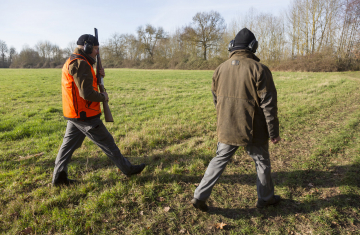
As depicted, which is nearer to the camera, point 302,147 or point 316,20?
point 302,147

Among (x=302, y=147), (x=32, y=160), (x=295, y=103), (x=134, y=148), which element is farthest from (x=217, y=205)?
(x=295, y=103)

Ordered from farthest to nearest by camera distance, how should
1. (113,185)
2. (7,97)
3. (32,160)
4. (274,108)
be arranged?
1. (7,97)
2. (32,160)
3. (113,185)
4. (274,108)

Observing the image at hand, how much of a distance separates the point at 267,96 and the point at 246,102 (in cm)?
28

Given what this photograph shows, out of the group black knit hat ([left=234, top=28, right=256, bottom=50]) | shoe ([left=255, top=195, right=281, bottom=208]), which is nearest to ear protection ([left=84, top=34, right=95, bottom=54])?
black knit hat ([left=234, top=28, right=256, bottom=50])

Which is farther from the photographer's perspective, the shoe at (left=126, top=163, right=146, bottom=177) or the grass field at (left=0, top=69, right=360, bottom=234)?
the shoe at (left=126, top=163, right=146, bottom=177)

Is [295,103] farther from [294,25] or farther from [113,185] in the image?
[294,25]

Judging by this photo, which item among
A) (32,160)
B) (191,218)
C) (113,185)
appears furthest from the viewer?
(32,160)

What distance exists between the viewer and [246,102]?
291 cm

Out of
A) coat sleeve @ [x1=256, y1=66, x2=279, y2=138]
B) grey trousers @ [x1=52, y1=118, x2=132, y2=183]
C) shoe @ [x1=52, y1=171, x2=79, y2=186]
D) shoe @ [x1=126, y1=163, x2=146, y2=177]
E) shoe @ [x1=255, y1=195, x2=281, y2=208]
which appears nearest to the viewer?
coat sleeve @ [x1=256, y1=66, x2=279, y2=138]

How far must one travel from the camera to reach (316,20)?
34281mm

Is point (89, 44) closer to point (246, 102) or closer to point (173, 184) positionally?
point (246, 102)

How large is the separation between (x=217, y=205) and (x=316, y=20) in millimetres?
41435

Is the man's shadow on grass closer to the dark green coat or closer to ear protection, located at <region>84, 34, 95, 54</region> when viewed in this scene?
the dark green coat

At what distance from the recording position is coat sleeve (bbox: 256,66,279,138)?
2.74 meters
